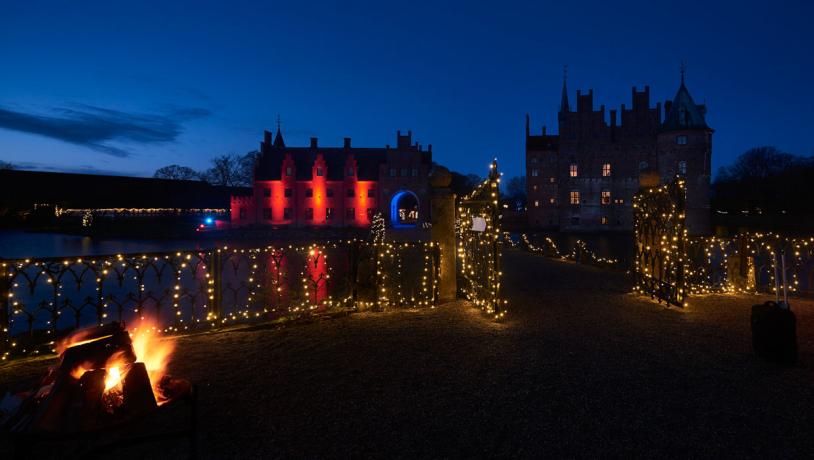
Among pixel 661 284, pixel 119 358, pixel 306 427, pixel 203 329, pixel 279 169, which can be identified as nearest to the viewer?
pixel 119 358

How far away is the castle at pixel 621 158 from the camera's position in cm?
5003

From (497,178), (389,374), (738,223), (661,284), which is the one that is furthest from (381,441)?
(738,223)

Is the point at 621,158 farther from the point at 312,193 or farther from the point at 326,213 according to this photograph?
the point at 312,193

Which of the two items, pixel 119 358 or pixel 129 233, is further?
pixel 129 233

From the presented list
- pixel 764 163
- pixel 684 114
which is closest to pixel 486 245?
pixel 684 114

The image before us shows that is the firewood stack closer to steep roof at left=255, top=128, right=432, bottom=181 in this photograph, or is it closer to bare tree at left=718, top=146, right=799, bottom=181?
steep roof at left=255, top=128, right=432, bottom=181

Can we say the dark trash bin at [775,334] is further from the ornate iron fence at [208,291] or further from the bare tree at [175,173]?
the bare tree at [175,173]

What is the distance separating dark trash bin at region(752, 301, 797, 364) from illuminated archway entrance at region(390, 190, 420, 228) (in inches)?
1884

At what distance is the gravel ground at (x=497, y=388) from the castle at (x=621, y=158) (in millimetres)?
48194

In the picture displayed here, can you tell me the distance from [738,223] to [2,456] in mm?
71874

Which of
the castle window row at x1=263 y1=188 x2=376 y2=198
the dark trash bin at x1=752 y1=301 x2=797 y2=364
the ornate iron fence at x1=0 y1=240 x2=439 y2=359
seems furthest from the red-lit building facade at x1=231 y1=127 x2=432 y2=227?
the dark trash bin at x1=752 y1=301 x2=797 y2=364

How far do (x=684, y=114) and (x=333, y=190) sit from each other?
41.7 metres

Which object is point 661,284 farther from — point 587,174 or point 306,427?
point 587,174

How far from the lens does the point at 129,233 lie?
205 ft
